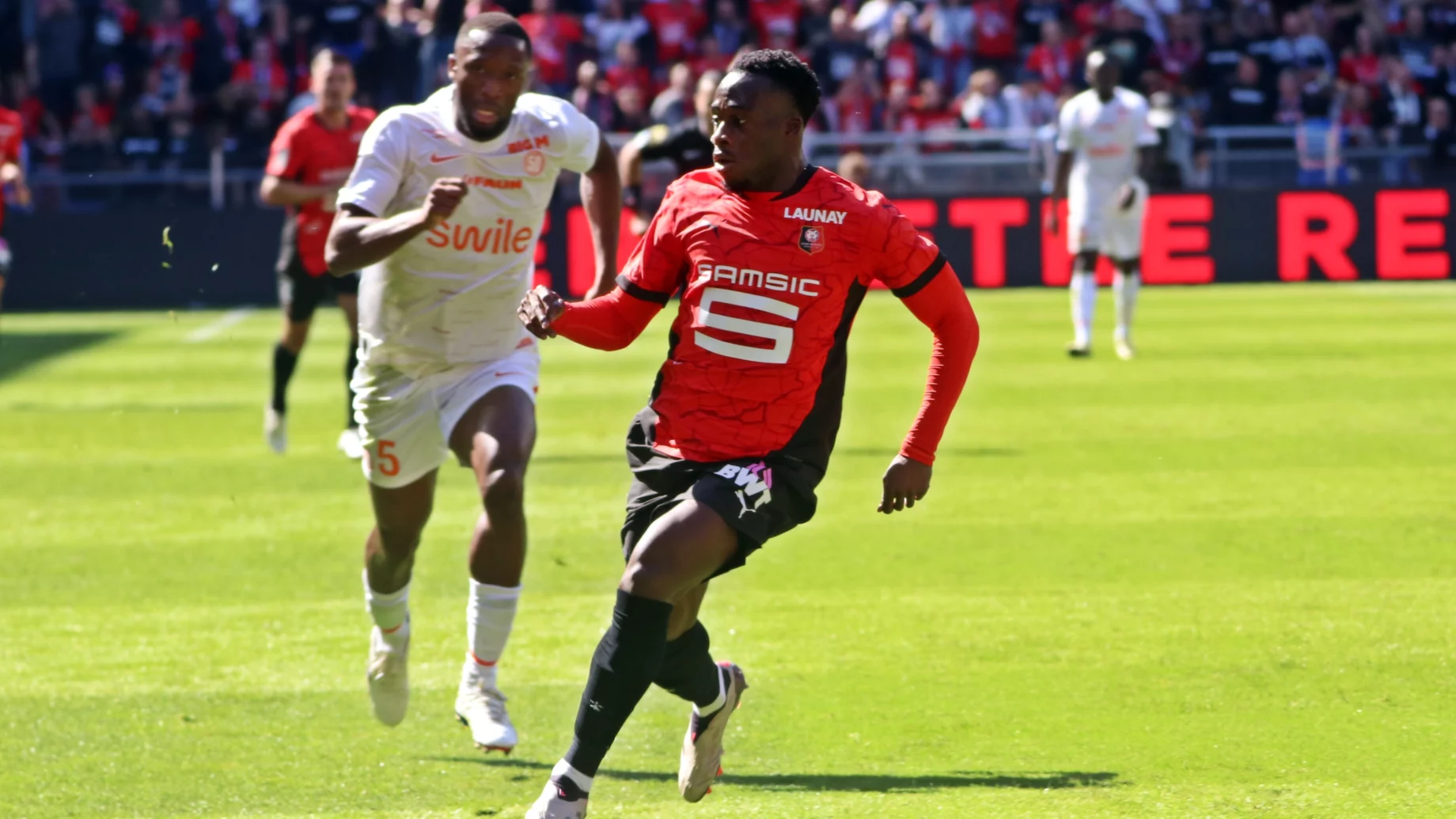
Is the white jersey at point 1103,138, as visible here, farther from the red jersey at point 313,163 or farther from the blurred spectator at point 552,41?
the blurred spectator at point 552,41

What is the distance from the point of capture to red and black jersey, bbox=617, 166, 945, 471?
509 cm

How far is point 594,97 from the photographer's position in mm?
25141

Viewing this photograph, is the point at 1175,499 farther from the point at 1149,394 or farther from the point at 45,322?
the point at 45,322

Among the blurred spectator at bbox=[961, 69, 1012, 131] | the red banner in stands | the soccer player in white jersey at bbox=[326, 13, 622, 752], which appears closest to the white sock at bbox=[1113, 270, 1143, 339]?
the red banner in stands

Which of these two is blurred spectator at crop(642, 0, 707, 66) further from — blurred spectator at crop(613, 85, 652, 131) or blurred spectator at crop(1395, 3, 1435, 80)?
blurred spectator at crop(1395, 3, 1435, 80)

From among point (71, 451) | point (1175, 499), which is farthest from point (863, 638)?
point (71, 451)

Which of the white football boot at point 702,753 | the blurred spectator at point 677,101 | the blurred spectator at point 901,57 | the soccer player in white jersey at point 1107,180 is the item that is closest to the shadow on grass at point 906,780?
the white football boot at point 702,753

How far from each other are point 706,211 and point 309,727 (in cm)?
226

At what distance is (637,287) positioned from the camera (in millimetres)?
Result: 5277

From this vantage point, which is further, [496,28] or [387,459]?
[387,459]

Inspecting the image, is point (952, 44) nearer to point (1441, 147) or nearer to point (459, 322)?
point (1441, 147)

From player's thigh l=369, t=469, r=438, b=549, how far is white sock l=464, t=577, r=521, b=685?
40 cm

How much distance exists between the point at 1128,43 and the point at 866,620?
2082cm

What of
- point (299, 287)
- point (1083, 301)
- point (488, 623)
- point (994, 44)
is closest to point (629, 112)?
point (994, 44)
